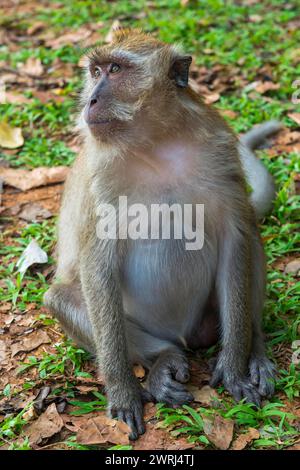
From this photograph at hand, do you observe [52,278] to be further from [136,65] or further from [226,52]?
[226,52]

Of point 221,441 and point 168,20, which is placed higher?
point 168,20

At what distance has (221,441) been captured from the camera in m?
3.85

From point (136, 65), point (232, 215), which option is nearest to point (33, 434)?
point (232, 215)

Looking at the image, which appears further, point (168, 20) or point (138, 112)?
point (168, 20)

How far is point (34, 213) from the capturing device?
20.3 ft

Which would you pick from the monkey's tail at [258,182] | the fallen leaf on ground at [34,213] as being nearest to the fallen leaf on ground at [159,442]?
the monkey's tail at [258,182]

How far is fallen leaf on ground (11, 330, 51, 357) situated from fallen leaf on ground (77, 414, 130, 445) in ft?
2.86

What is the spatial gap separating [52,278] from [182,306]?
1.32 meters

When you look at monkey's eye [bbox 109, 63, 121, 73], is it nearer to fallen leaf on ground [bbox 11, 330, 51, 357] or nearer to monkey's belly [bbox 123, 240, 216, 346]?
monkey's belly [bbox 123, 240, 216, 346]

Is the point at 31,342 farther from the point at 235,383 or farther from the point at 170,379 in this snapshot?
the point at 235,383

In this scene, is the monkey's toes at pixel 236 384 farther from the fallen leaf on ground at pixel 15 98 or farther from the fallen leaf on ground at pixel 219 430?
the fallen leaf on ground at pixel 15 98

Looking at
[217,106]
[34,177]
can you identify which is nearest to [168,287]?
[34,177]

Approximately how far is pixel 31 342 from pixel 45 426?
2.92 ft

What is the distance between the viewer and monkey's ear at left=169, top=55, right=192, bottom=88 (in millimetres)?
4117
